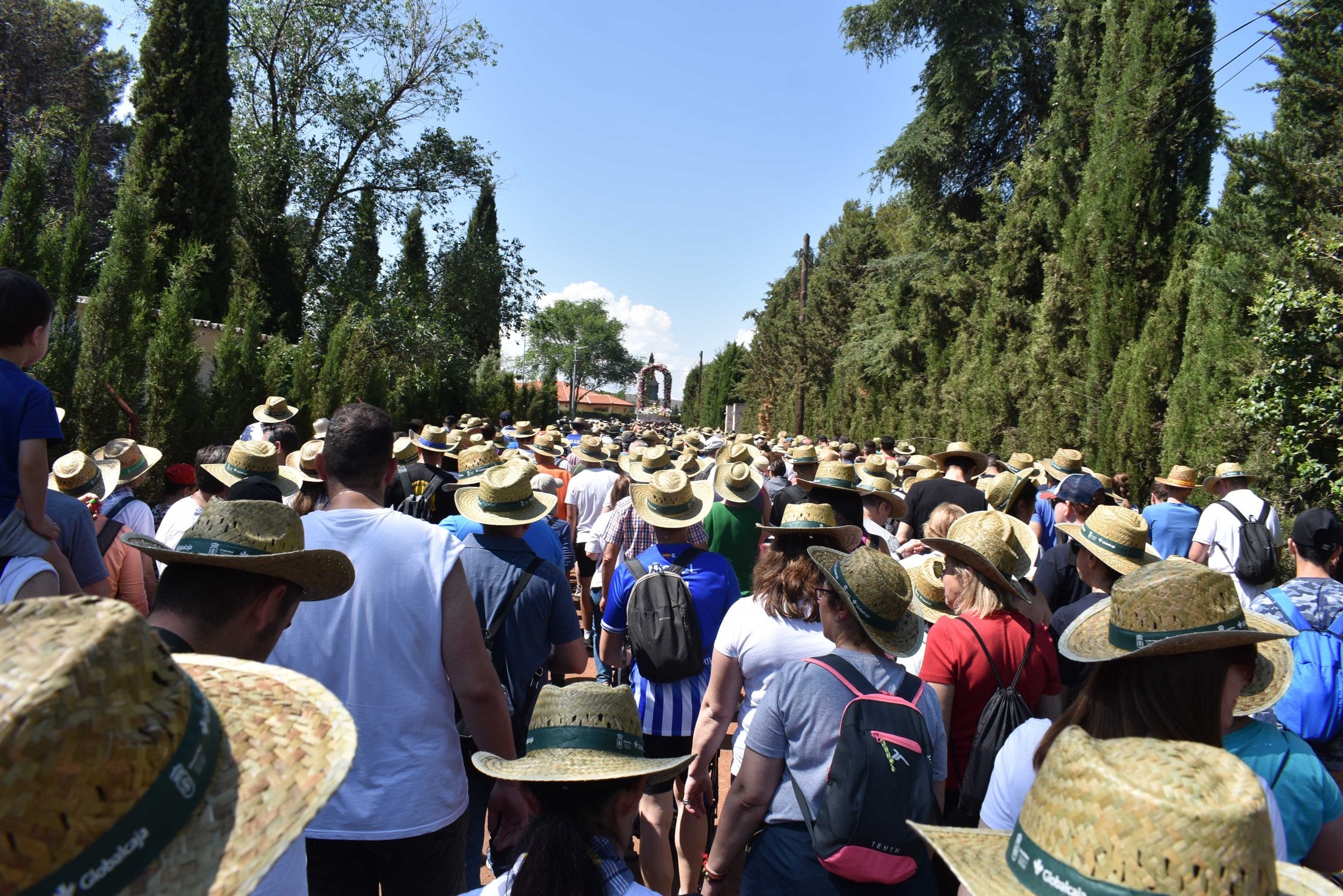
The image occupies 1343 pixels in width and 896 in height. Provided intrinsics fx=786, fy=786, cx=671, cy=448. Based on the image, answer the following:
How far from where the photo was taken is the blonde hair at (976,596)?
10.8 feet

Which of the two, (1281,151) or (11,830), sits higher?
(1281,151)

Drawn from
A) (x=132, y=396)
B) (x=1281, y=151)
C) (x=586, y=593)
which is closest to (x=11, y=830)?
(x=586, y=593)

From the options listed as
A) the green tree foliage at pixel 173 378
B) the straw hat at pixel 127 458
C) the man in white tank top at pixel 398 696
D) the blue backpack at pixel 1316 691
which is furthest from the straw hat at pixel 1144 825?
the green tree foliage at pixel 173 378

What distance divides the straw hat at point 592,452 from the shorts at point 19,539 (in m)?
6.48

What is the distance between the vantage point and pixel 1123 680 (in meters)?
2.00

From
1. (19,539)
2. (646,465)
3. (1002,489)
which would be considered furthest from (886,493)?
(19,539)

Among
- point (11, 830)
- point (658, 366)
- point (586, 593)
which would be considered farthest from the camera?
point (658, 366)

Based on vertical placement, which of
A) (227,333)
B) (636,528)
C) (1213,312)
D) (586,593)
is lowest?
(586,593)

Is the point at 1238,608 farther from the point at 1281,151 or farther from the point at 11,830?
the point at 1281,151

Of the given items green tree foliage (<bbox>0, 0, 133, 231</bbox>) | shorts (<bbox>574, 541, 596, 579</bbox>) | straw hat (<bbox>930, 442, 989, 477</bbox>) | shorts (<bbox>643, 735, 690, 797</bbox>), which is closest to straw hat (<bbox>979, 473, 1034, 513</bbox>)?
straw hat (<bbox>930, 442, 989, 477</bbox>)

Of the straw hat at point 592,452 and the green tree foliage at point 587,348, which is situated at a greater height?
the green tree foliage at point 587,348

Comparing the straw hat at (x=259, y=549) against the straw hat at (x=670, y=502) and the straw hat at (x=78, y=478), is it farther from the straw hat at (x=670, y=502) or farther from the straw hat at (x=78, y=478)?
the straw hat at (x=78, y=478)

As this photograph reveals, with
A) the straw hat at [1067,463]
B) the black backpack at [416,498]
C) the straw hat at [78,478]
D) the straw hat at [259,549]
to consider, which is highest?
the straw hat at [1067,463]

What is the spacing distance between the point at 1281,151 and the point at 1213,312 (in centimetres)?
284
